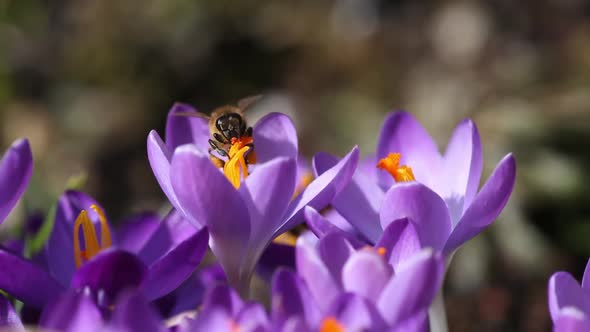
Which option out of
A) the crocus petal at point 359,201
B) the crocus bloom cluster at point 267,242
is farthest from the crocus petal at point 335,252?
the crocus petal at point 359,201

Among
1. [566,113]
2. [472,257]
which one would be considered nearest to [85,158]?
[472,257]

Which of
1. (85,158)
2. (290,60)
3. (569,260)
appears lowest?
(569,260)

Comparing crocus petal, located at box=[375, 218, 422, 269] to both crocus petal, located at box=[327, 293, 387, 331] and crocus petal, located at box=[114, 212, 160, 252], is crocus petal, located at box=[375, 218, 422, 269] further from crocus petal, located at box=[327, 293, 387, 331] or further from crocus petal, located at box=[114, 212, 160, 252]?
crocus petal, located at box=[114, 212, 160, 252]

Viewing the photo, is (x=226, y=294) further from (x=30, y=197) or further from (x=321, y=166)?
(x=30, y=197)

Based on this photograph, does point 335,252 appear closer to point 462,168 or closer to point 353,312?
point 353,312

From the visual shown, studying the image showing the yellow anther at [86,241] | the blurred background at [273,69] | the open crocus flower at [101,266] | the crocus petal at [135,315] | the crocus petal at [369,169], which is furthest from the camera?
the blurred background at [273,69]

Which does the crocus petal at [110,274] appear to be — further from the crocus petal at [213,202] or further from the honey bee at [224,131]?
the honey bee at [224,131]
